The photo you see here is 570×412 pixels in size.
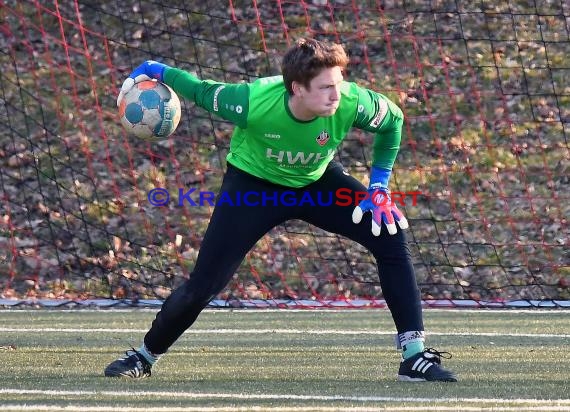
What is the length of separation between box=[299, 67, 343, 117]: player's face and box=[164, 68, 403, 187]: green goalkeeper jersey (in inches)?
5.8

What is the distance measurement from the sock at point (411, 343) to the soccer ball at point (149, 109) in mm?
1519

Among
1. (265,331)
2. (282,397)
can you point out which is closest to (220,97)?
(282,397)

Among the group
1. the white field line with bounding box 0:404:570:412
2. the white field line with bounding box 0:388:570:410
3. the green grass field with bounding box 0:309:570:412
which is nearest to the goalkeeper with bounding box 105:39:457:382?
the green grass field with bounding box 0:309:570:412

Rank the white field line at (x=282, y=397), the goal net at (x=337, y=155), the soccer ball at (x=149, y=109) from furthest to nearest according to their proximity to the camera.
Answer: the goal net at (x=337, y=155)
the soccer ball at (x=149, y=109)
the white field line at (x=282, y=397)

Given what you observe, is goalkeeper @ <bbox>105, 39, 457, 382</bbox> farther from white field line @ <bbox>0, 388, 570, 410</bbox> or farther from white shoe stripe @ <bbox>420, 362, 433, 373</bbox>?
white field line @ <bbox>0, 388, 570, 410</bbox>

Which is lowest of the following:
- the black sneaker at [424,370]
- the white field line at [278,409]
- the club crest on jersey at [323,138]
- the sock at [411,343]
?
the white field line at [278,409]

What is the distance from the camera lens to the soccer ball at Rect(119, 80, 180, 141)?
20.5ft

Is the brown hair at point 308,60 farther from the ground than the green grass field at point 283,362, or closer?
farther from the ground

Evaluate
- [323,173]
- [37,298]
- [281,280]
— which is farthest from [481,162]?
[323,173]

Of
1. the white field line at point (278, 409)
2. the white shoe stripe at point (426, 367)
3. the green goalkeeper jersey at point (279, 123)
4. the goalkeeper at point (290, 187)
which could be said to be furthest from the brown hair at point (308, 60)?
the white field line at point (278, 409)

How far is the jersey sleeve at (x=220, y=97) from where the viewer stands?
5719mm

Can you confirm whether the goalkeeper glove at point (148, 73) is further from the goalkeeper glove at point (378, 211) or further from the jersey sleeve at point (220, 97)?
the goalkeeper glove at point (378, 211)

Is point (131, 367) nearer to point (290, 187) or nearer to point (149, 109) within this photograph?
point (290, 187)

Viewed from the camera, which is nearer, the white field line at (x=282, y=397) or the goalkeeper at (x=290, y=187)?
the white field line at (x=282, y=397)
